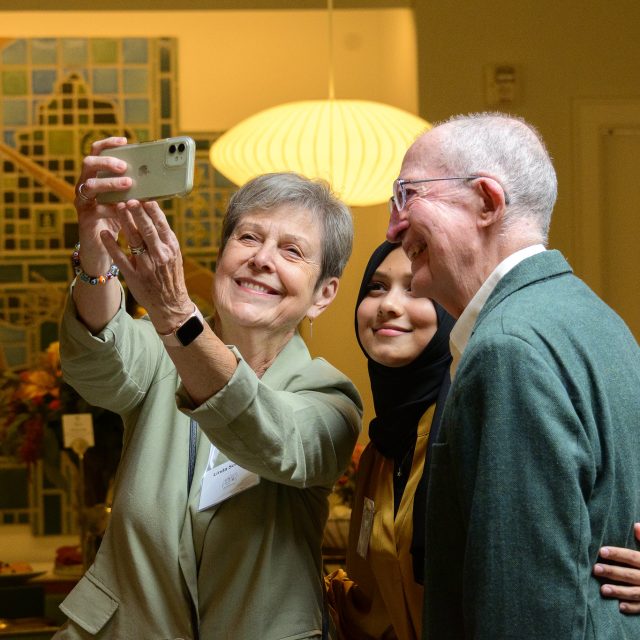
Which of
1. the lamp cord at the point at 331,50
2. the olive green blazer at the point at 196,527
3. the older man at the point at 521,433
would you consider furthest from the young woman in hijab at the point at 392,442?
the lamp cord at the point at 331,50

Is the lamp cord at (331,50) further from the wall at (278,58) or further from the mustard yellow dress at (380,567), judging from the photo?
the mustard yellow dress at (380,567)

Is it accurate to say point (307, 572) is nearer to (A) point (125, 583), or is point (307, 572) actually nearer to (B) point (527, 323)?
(A) point (125, 583)

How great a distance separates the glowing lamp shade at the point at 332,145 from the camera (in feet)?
10.5

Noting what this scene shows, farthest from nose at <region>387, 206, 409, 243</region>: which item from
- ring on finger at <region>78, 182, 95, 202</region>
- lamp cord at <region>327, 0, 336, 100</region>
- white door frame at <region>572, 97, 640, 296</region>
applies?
white door frame at <region>572, 97, 640, 296</region>

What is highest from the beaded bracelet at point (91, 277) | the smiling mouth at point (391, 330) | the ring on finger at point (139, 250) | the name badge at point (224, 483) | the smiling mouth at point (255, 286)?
the ring on finger at point (139, 250)

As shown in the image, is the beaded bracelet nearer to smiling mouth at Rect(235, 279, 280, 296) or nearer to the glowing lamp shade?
smiling mouth at Rect(235, 279, 280, 296)

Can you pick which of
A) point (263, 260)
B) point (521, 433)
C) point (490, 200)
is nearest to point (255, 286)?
point (263, 260)

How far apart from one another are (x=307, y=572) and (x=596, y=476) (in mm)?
626

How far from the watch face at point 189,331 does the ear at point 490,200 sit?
0.42 m

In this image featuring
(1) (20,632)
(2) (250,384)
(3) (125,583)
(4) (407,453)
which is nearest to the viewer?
(2) (250,384)

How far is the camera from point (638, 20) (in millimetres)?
3965

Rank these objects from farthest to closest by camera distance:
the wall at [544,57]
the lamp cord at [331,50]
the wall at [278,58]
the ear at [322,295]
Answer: the wall at [544,57]
the lamp cord at [331,50]
the wall at [278,58]
the ear at [322,295]

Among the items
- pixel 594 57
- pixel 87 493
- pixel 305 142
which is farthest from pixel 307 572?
pixel 594 57

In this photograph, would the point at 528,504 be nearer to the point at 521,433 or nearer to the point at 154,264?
the point at 521,433
